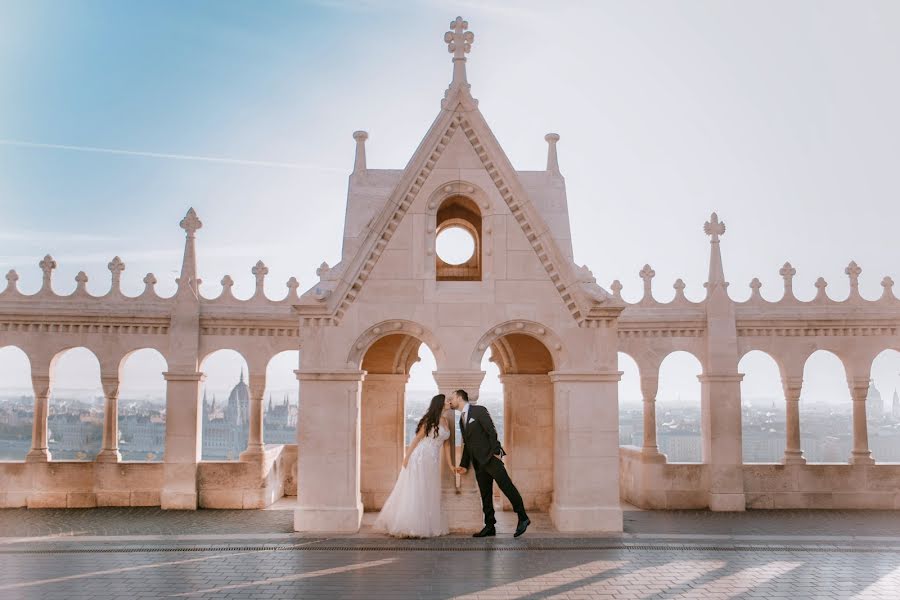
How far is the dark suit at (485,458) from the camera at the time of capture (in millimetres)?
14117

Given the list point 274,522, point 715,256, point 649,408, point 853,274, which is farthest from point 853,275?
point 274,522

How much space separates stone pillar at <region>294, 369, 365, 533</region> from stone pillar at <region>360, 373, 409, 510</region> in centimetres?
326

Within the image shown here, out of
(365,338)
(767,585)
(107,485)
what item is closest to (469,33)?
(365,338)

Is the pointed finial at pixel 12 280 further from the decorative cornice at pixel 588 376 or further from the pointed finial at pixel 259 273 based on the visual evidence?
the decorative cornice at pixel 588 376

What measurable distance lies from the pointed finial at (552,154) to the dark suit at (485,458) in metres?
6.16

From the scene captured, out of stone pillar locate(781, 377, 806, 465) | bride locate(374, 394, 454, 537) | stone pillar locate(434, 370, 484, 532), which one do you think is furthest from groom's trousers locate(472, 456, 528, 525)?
stone pillar locate(781, 377, 806, 465)

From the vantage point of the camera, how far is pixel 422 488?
1400cm

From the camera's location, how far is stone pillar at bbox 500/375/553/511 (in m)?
17.7

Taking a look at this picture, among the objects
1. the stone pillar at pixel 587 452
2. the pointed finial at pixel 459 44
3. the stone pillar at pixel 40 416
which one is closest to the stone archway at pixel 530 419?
the stone pillar at pixel 587 452

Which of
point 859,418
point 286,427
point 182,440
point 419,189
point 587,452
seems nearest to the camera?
point 587,452

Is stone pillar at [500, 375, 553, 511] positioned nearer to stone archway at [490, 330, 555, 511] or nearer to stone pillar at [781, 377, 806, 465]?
stone archway at [490, 330, 555, 511]

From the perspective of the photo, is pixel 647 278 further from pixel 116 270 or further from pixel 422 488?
pixel 116 270

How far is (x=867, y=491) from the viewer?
1894 cm

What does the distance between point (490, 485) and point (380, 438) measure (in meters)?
4.50
